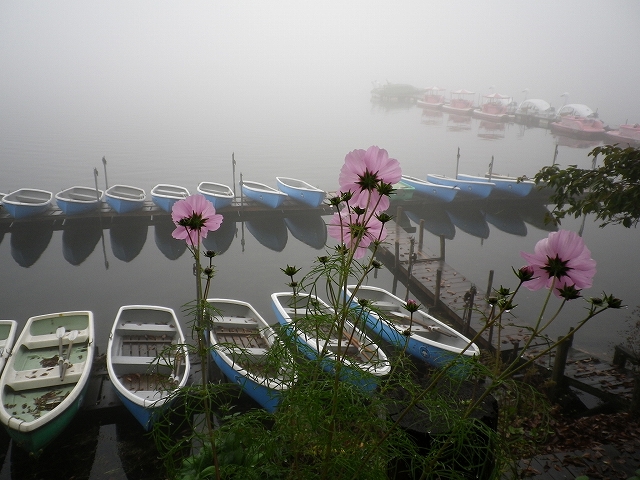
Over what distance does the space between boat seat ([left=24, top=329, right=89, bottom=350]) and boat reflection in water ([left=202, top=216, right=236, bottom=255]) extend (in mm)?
7710

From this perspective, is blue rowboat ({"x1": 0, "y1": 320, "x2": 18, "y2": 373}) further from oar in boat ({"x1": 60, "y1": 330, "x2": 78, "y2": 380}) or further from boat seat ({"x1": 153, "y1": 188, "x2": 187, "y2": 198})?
boat seat ({"x1": 153, "y1": 188, "x2": 187, "y2": 198})

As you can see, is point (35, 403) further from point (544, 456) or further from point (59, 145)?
point (59, 145)

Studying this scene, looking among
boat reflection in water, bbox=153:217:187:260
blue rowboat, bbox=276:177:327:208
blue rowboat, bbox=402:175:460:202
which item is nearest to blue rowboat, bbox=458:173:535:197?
blue rowboat, bbox=402:175:460:202

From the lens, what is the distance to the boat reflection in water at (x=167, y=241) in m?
15.1

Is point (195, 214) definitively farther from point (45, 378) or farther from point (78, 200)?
point (78, 200)

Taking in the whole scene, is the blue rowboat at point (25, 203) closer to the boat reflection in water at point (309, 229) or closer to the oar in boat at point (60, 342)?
the boat reflection in water at point (309, 229)

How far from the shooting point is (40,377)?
21.6 feet

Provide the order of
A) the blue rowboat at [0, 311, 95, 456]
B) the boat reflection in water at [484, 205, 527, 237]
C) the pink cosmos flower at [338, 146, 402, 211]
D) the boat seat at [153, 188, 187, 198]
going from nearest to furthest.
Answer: the pink cosmos flower at [338, 146, 402, 211]
the blue rowboat at [0, 311, 95, 456]
the boat seat at [153, 188, 187, 198]
the boat reflection in water at [484, 205, 527, 237]

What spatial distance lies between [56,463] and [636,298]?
12984 millimetres

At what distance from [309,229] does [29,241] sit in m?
8.51

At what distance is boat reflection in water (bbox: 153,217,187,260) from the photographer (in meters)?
15.1

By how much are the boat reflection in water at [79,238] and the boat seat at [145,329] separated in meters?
6.92

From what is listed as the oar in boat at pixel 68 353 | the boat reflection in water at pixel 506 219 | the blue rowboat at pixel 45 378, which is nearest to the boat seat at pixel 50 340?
the blue rowboat at pixel 45 378

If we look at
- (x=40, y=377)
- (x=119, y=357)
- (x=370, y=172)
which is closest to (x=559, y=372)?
(x=119, y=357)
